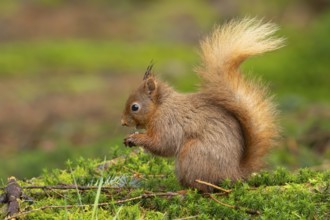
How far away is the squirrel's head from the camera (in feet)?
16.3

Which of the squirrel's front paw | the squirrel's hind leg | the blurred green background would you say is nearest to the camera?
the squirrel's hind leg

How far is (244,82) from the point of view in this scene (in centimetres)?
475

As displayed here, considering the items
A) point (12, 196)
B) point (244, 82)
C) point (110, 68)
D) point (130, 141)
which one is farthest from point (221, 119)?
point (110, 68)

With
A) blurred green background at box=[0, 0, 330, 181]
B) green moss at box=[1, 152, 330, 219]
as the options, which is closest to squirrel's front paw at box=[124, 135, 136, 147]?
green moss at box=[1, 152, 330, 219]

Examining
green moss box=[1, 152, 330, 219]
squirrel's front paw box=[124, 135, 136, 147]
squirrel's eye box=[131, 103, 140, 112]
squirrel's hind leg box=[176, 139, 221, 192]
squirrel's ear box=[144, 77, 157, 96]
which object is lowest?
green moss box=[1, 152, 330, 219]

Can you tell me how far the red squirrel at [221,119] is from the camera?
4.50 m

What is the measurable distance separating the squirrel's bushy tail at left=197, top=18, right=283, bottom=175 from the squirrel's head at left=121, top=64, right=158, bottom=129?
1.35 ft

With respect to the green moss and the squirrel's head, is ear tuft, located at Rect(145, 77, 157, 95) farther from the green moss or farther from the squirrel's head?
the green moss

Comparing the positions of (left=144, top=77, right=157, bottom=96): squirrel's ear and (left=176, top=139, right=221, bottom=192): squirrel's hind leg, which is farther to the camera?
(left=144, top=77, right=157, bottom=96): squirrel's ear

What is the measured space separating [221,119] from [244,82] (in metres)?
0.34

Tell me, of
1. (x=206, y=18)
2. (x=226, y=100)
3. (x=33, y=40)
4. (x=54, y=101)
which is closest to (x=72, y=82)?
(x=54, y=101)

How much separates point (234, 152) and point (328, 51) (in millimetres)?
10632

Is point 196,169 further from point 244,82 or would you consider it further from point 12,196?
point 12,196

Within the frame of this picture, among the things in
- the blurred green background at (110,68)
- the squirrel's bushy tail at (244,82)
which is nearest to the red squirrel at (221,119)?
the squirrel's bushy tail at (244,82)
